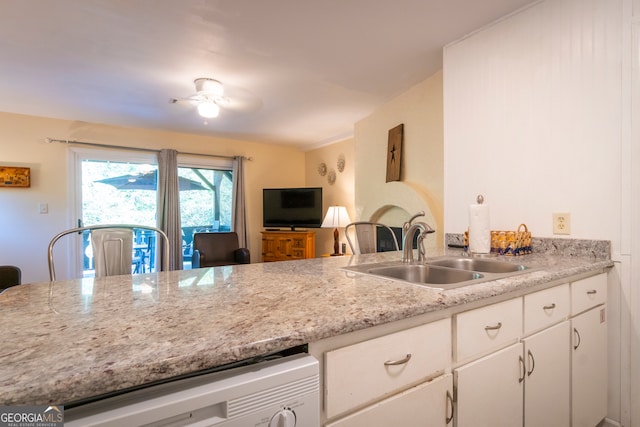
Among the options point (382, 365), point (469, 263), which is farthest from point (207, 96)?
point (382, 365)

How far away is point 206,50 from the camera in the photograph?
232 centimetres

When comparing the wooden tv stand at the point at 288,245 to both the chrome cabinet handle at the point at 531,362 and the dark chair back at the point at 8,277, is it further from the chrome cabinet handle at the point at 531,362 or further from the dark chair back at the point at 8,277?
the chrome cabinet handle at the point at 531,362

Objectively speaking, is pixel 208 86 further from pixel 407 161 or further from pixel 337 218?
pixel 337 218

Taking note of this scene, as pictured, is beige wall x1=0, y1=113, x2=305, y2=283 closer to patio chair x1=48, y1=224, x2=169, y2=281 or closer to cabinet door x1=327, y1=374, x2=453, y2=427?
patio chair x1=48, y1=224, x2=169, y2=281

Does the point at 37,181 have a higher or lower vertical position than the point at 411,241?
higher

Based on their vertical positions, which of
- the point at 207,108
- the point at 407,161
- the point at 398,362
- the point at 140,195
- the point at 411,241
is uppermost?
the point at 207,108

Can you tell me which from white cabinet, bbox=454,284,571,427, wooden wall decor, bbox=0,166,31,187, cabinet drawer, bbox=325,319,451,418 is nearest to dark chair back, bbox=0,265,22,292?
wooden wall decor, bbox=0,166,31,187

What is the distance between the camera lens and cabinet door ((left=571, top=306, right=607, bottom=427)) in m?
1.37

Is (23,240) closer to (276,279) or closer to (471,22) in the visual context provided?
(276,279)

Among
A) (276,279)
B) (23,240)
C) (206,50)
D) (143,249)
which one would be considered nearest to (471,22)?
(206,50)

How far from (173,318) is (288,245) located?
4161mm

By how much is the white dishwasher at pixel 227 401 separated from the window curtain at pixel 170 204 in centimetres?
423

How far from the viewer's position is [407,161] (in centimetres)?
327

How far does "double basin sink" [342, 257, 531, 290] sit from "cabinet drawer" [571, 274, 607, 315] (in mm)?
247
